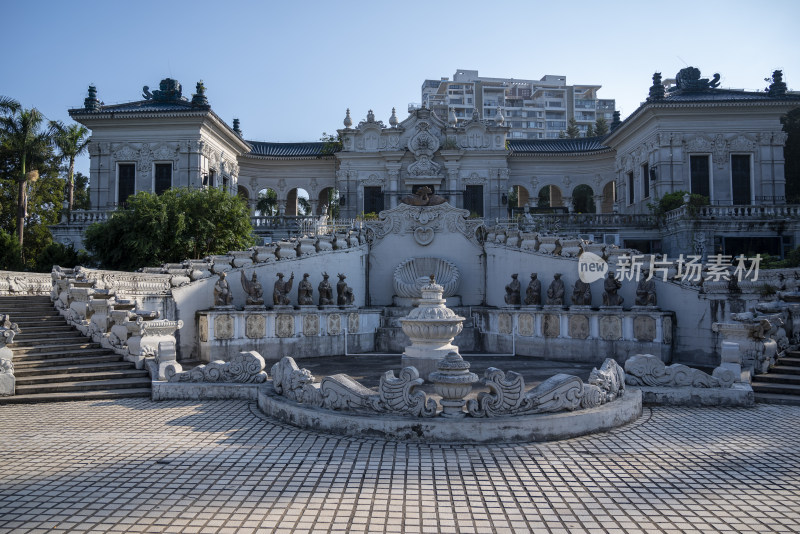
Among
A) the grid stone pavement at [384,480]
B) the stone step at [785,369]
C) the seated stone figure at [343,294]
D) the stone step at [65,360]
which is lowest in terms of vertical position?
the grid stone pavement at [384,480]

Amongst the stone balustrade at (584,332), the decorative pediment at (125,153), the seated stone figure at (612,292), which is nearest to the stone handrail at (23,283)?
the stone balustrade at (584,332)

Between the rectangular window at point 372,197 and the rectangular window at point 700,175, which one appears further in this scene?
the rectangular window at point 372,197

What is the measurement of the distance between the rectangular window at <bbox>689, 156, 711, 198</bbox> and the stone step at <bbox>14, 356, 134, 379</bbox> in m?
28.0

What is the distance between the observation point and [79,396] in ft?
30.9

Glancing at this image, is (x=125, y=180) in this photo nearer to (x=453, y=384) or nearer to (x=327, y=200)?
(x=327, y=200)

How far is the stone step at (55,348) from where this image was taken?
1073 cm

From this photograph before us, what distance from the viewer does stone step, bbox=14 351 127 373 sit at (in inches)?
404

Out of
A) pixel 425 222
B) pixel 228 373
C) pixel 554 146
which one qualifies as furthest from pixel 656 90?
pixel 228 373

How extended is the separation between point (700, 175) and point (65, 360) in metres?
29.3

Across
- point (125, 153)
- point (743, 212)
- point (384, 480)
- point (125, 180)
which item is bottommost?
point (384, 480)

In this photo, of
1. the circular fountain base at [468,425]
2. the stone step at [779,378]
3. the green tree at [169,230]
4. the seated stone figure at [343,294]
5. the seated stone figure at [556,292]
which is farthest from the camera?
the green tree at [169,230]

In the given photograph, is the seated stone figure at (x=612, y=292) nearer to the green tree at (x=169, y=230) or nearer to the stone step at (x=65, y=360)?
the stone step at (x=65, y=360)

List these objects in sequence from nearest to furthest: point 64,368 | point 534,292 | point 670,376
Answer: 1. point 670,376
2. point 64,368
3. point 534,292

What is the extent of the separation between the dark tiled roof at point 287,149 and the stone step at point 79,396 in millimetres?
27351
